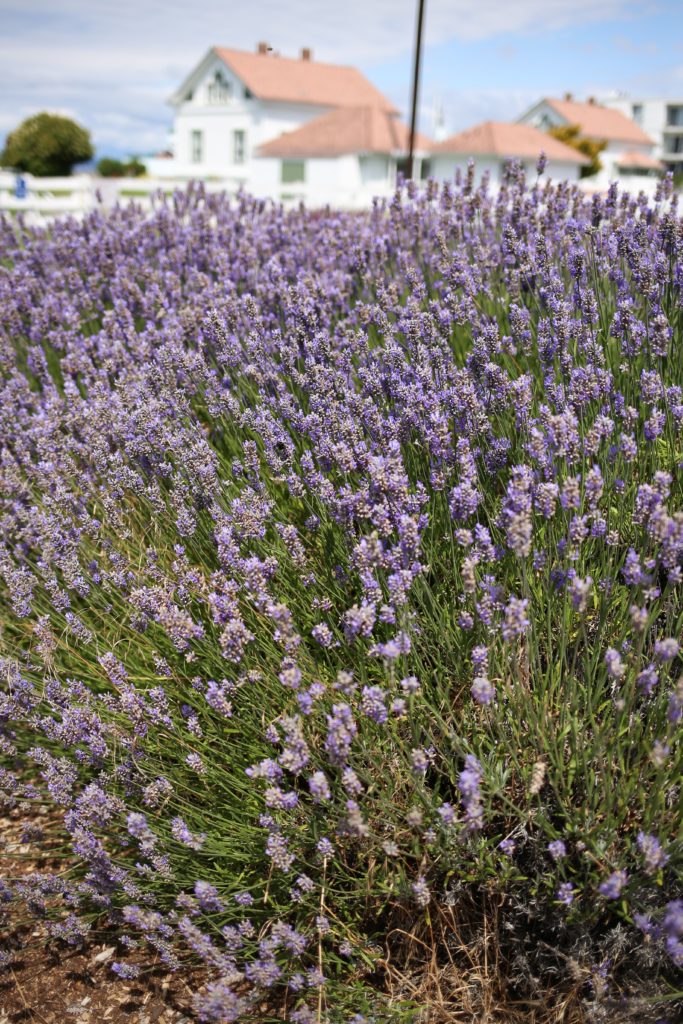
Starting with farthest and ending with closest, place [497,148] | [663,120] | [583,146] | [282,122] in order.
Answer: [663,120]
[583,146]
[282,122]
[497,148]

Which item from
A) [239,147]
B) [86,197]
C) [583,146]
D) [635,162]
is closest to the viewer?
[86,197]

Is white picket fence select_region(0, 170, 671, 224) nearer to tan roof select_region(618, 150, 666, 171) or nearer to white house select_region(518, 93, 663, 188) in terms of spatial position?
tan roof select_region(618, 150, 666, 171)

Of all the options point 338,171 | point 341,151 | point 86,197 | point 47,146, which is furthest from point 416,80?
point 47,146

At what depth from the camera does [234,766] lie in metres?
2.34

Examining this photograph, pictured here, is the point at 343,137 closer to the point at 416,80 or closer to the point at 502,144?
the point at 502,144

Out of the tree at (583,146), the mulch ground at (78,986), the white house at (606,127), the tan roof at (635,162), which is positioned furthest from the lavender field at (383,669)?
the white house at (606,127)

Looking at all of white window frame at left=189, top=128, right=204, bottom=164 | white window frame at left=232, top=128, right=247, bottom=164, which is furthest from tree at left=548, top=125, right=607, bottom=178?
white window frame at left=189, top=128, right=204, bottom=164

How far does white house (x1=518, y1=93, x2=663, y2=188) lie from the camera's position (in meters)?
51.5

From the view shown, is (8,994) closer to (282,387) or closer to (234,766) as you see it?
(234,766)

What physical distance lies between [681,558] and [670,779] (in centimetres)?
59

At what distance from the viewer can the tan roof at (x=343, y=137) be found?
34.8m

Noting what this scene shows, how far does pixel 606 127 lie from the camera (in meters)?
54.3

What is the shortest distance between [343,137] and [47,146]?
16.1 meters

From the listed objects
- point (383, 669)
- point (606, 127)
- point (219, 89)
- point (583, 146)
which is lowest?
point (383, 669)
